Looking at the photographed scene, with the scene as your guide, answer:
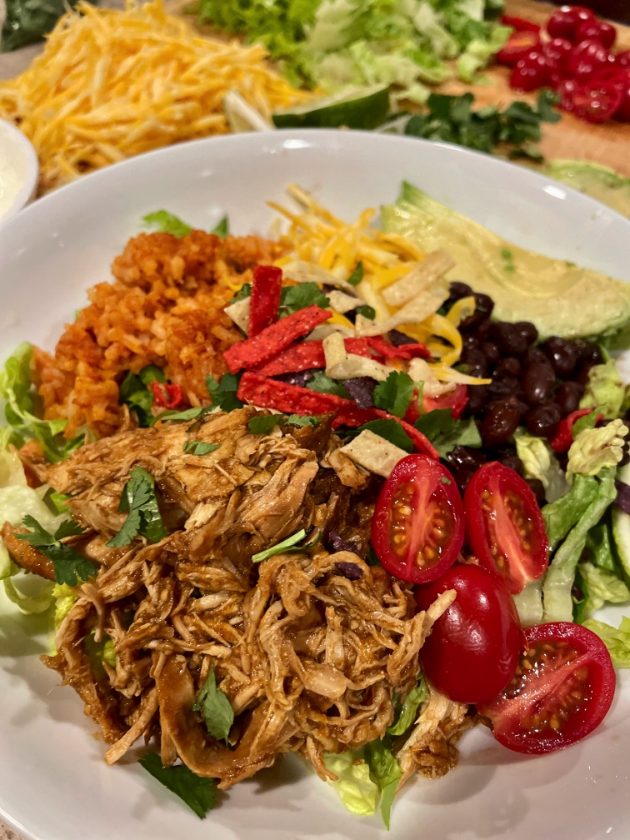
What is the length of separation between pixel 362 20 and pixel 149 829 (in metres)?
5.40

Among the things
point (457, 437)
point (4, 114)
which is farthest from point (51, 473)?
point (4, 114)

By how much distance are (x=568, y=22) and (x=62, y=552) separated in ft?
18.5

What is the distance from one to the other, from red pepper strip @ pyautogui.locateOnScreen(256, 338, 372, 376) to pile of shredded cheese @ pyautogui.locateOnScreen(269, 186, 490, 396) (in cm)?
18

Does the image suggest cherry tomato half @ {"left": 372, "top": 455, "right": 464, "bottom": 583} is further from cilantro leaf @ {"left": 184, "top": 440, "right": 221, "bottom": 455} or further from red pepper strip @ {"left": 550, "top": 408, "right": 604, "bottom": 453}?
red pepper strip @ {"left": 550, "top": 408, "right": 604, "bottom": 453}

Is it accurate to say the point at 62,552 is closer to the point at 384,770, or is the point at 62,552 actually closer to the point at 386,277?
the point at 384,770

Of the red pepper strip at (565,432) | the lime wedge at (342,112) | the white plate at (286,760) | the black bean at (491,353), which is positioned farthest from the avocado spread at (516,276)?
the lime wedge at (342,112)

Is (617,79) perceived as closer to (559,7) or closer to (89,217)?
(559,7)

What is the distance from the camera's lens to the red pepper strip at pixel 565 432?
2576 millimetres

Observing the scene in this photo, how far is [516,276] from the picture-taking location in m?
3.12

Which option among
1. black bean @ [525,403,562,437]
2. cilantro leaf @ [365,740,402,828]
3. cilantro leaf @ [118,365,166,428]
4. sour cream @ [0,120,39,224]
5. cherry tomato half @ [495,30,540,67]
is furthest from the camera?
cherry tomato half @ [495,30,540,67]

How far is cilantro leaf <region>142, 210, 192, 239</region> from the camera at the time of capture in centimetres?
326

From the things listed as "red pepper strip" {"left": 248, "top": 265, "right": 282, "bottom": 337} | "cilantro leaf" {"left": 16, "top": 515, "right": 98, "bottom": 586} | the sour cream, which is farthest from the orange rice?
the sour cream

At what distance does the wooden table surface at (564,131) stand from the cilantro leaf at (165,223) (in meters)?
2.69

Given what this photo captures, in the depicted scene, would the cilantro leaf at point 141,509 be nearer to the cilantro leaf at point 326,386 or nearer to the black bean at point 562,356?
the cilantro leaf at point 326,386
